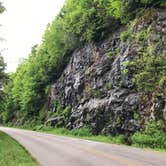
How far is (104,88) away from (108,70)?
1.86 meters

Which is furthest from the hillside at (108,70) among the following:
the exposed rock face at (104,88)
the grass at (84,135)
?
the grass at (84,135)

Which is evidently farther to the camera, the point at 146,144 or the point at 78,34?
the point at 78,34

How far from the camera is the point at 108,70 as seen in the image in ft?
101

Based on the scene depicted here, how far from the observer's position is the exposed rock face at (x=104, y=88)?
24.5 m

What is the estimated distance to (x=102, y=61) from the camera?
106ft

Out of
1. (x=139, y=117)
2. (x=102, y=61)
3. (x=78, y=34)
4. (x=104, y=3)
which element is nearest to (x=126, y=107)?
(x=139, y=117)

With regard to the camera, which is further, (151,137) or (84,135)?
(84,135)

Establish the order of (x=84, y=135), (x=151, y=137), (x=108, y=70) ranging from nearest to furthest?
(x=151, y=137), (x=84, y=135), (x=108, y=70)

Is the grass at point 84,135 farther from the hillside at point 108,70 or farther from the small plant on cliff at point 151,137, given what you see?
the small plant on cliff at point 151,137

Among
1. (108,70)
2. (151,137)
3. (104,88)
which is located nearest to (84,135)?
(104,88)

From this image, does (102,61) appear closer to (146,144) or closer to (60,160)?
(146,144)

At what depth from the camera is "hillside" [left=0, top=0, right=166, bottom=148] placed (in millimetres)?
22984

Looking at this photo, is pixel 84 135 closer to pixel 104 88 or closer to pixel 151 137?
pixel 104 88

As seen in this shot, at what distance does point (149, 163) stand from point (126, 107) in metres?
12.8
